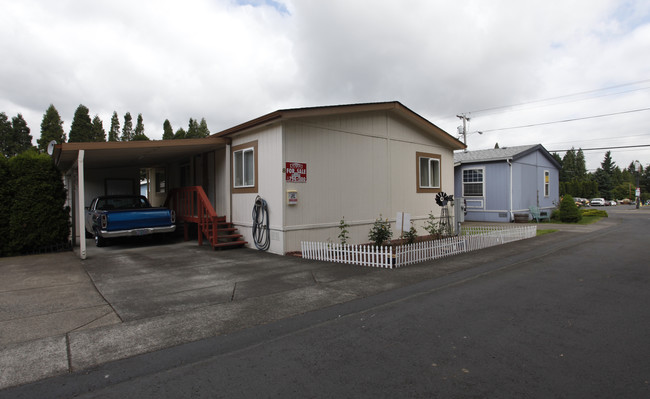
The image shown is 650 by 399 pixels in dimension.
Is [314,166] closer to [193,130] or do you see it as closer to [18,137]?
[193,130]

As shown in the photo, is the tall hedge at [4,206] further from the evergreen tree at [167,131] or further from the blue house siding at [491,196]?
the evergreen tree at [167,131]

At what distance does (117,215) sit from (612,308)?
11.9 metres

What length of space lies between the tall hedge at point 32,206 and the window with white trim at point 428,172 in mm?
11905

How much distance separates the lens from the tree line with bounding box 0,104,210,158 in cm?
3278

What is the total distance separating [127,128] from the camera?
130 feet

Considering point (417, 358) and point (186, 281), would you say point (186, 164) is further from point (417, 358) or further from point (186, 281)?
point (417, 358)

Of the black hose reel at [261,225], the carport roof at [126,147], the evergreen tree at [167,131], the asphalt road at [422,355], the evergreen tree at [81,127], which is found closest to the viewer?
the asphalt road at [422,355]

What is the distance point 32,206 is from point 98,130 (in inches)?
1157

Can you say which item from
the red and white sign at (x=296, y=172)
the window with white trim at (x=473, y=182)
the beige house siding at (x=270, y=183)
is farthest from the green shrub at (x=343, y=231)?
the window with white trim at (x=473, y=182)

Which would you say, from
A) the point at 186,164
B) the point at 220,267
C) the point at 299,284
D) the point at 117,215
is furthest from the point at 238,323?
the point at 186,164

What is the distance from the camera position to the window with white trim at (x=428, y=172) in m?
14.1

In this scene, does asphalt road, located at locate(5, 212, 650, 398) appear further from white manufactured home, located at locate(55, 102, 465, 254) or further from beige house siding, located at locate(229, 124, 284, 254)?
white manufactured home, located at locate(55, 102, 465, 254)

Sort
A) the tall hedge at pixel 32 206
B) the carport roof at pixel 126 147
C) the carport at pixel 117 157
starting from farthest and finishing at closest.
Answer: the tall hedge at pixel 32 206, the carport roof at pixel 126 147, the carport at pixel 117 157

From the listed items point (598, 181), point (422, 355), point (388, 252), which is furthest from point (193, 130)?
point (598, 181)
